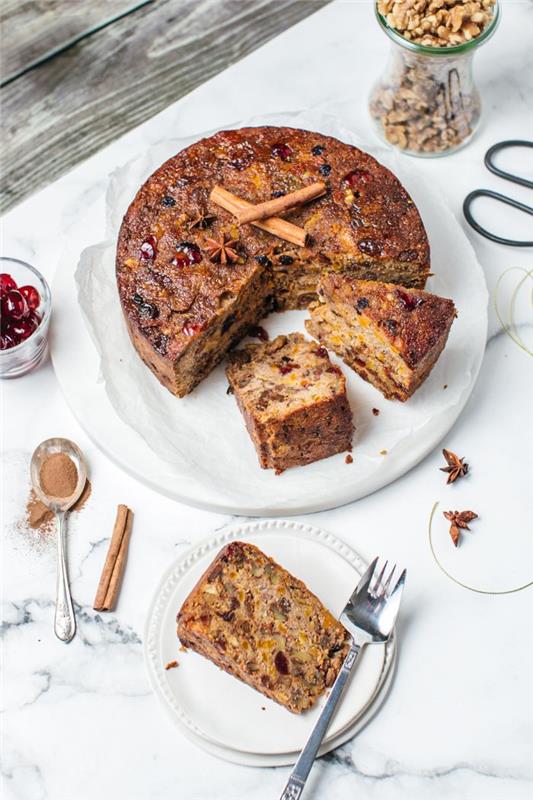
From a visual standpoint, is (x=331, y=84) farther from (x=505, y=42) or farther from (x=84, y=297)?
(x=84, y=297)

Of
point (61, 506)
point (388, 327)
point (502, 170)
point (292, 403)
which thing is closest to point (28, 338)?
point (61, 506)

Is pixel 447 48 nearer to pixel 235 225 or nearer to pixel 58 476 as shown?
pixel 235 225

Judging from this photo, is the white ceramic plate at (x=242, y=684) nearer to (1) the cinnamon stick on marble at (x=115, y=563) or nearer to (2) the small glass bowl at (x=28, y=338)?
(1) the cinnamon stick on marble at (x=115, y=563)

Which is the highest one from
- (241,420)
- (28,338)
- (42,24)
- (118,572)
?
(42,24)

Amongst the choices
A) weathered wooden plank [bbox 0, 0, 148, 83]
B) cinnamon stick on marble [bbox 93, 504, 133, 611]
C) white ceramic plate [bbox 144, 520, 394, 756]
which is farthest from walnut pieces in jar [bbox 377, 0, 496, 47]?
cinnamon stick on marble [bbox 93, 504, 133, 611]

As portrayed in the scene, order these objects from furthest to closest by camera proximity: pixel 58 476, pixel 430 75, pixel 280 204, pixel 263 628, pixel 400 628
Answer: pixel 430 75 < pixel 280 204 < pixel 58 476 < pixel 400 628 < pixel 263 628
